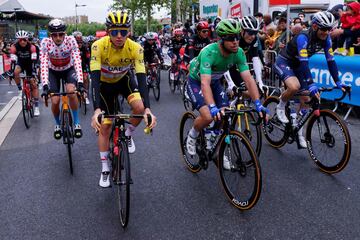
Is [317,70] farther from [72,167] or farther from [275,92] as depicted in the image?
[72,167]

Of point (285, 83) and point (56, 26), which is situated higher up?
point (56, 26)

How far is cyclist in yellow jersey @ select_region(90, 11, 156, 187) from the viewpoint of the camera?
4.21 m

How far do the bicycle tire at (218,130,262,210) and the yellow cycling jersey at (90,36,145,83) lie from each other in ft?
4.26

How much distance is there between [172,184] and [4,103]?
864 centimetres

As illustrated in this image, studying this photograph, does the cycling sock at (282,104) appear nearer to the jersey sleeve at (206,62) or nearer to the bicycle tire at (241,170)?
the jersey sleeve at (206,62)

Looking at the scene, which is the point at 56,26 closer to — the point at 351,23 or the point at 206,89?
the point at 206,89

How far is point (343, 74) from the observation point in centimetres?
824

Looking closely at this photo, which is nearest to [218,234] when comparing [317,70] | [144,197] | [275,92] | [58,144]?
[144,197]

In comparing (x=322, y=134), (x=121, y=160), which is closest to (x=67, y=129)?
(x=121, y=160)

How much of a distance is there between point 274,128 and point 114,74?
277 centimetres

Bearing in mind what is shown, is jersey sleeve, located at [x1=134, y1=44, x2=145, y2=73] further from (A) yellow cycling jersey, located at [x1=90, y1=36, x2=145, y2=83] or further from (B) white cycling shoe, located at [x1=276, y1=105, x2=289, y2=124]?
(B) white cycling shoe, located at [x1=276, y1=105, x2=289, y2=124]

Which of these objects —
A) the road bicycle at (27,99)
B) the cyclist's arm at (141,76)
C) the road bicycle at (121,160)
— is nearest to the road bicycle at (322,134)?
the cyclist's arm at (141,76)

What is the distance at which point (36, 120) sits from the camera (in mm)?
9180

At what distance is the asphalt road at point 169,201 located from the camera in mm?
Result: 3719
